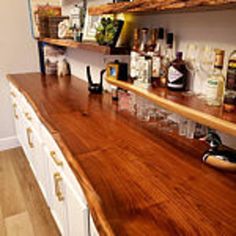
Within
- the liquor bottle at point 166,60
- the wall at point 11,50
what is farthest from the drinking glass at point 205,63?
the wall at point 11,50

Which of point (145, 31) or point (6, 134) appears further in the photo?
point (6, 134)

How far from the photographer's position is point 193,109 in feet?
2.99

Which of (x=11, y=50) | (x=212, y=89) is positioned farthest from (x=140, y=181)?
(x=11, y=50)

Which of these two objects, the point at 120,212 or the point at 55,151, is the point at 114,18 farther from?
the point at 120,212

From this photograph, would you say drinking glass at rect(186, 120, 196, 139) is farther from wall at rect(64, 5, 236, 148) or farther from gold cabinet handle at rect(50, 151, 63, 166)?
gold cabinet handle at rect(50, 151, 63, 166)

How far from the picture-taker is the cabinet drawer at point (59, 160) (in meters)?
1.07

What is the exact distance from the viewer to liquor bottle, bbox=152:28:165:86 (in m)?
1.23

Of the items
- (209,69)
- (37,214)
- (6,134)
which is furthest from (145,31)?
(6,134)

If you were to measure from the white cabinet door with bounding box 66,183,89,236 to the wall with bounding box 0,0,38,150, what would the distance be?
7.51 ft

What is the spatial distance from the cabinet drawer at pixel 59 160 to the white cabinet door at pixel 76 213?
3cm

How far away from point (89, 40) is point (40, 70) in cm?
147

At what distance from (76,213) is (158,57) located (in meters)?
0.81

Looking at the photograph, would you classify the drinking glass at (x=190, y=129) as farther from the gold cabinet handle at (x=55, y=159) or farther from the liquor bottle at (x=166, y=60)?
the gold cabinet handle at (x=55, y=159)

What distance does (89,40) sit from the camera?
184cm
